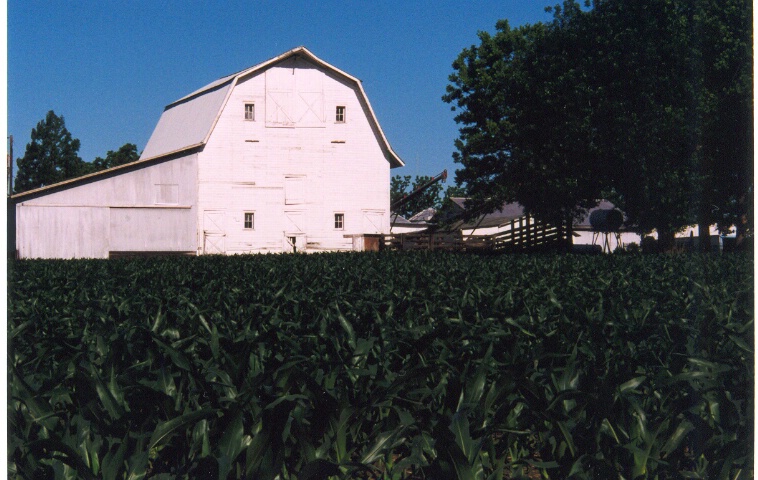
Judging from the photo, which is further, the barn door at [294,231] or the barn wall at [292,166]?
the barn door at [294,231]

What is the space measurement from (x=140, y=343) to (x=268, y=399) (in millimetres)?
1282

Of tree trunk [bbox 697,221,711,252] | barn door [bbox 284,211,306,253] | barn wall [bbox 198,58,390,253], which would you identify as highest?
barn wall [bbox 198,58,390,253]

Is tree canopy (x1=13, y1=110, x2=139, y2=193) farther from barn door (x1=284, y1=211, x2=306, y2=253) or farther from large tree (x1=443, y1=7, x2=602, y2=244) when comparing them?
large tree (x1=443, y1=7, x2=602, y2=244)

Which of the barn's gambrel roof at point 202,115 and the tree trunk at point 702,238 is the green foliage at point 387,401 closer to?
the tree trunk at point 702,238

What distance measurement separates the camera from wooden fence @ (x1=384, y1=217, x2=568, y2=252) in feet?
126

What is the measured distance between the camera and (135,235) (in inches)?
1398

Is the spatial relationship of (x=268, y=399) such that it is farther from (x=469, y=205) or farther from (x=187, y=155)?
(x=469, y=205)

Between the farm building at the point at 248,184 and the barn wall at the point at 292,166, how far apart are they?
0.04 meters

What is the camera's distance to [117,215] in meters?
35.6

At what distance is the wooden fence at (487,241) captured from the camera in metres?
38.4

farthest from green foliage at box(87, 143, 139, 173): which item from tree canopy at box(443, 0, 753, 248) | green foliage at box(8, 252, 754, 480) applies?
green foliage at box(8, 252, 754, 480)

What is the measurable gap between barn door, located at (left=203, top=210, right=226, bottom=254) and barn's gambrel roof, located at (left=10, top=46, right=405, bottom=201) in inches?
116

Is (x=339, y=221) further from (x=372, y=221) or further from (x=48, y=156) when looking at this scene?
(x=48, y=156)

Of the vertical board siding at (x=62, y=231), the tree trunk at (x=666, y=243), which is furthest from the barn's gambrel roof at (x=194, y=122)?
the tree trunk at (x=666, y=243)
